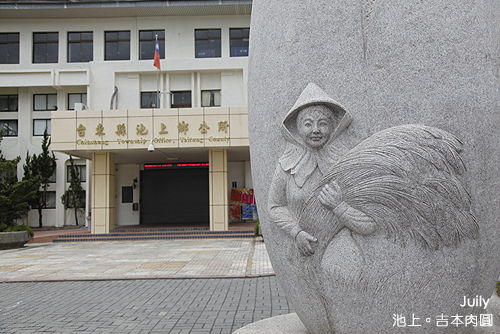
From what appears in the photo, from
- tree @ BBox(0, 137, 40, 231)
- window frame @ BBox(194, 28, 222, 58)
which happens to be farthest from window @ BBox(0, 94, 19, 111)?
window frame @ BBox(194, 28, 222, 58)

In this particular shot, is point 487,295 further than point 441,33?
Yes

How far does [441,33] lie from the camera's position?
292cm

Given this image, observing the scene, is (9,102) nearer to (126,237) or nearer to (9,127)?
(9,127)

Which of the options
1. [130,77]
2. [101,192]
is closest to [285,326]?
[101,192]

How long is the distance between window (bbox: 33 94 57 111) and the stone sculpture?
26574 millimetres

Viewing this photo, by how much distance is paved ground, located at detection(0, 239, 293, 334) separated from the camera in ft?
20.1

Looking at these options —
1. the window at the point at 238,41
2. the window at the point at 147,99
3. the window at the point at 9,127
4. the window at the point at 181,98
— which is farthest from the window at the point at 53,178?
the window at the point at 238,41

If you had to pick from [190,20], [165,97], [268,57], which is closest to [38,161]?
[165,97]

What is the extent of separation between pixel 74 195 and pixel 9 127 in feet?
21.0

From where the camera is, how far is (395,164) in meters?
2.83

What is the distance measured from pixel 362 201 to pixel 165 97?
22155mm

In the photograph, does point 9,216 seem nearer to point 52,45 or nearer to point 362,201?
point 52,45

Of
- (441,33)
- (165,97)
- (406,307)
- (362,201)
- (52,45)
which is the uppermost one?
(52,45)

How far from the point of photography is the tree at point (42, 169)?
2447 centimetres
